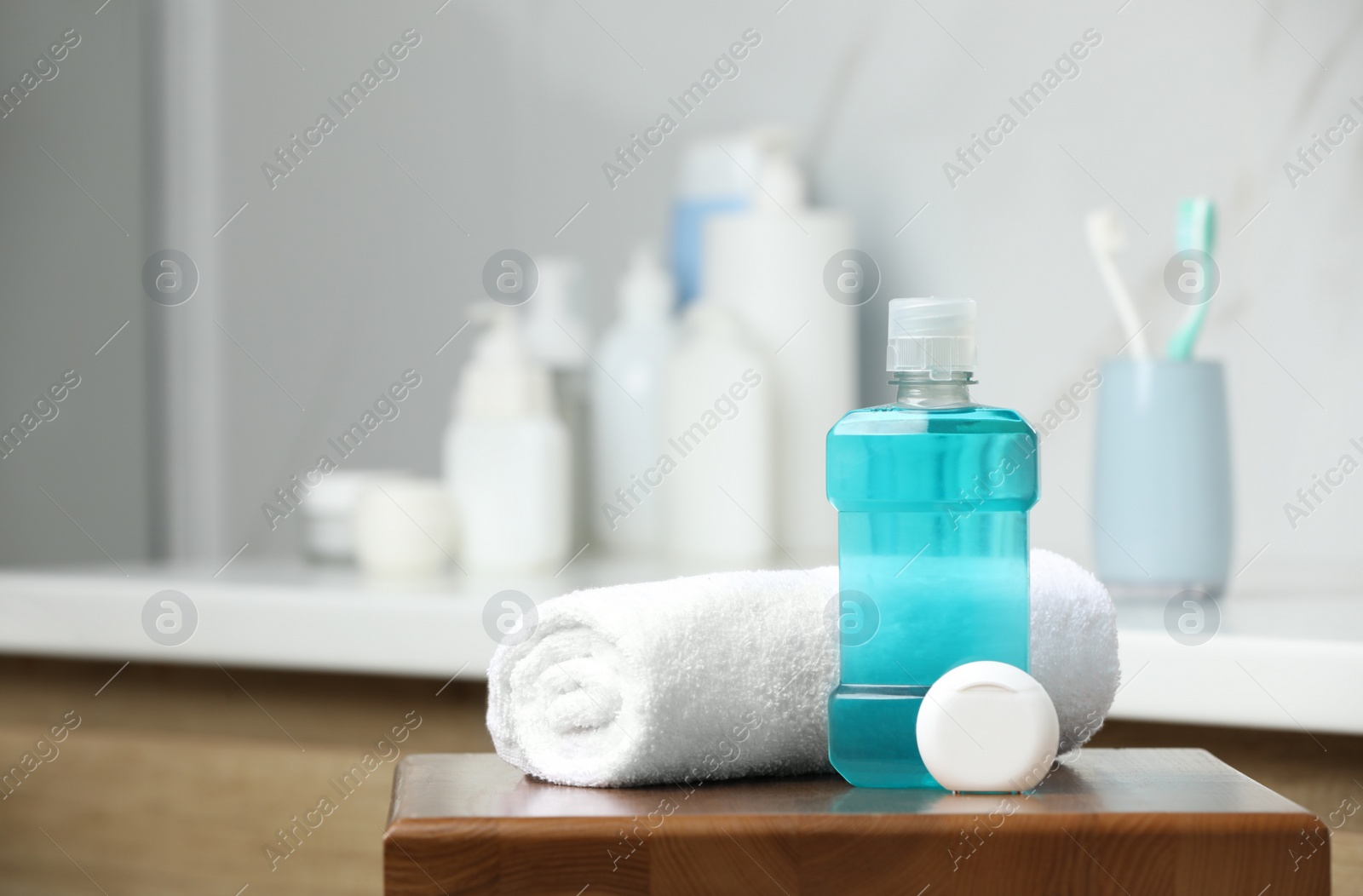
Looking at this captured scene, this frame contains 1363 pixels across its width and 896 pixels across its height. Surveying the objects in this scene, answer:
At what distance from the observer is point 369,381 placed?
129 cm

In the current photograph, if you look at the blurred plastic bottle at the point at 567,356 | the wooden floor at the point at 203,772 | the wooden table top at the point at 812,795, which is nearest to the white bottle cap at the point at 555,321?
the blurred plastic bottle at the point at 567,356

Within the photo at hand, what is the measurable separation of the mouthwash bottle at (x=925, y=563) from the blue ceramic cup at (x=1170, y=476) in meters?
0.48

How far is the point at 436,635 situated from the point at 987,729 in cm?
50

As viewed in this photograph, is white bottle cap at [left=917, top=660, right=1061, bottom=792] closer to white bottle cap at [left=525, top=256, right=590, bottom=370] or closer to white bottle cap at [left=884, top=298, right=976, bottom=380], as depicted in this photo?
white bottle cap at [left=884, top=298, right=976, bottom=380]

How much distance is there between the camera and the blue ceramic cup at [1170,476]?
83 cm

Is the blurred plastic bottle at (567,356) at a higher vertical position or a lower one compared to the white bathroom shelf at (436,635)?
higher

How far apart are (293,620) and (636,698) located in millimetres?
535

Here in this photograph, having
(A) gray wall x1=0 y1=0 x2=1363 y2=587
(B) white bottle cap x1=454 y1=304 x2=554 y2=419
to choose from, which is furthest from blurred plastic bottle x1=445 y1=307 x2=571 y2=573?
(A) gray wall x1=0 y1=0 x2=1363 y2=587

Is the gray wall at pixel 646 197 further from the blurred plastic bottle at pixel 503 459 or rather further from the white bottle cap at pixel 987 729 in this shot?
the white bottle cap at pixel 987 729

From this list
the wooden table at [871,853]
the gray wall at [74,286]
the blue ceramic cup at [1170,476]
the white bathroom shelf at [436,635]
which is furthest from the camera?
the gray wall at [74,286]

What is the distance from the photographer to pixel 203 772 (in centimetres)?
90

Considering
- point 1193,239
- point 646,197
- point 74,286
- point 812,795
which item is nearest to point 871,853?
point 812,795

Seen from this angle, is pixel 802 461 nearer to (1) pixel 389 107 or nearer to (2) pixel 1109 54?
(2) pixel 1109 54

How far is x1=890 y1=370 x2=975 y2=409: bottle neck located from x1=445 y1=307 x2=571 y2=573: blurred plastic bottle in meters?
0.64
